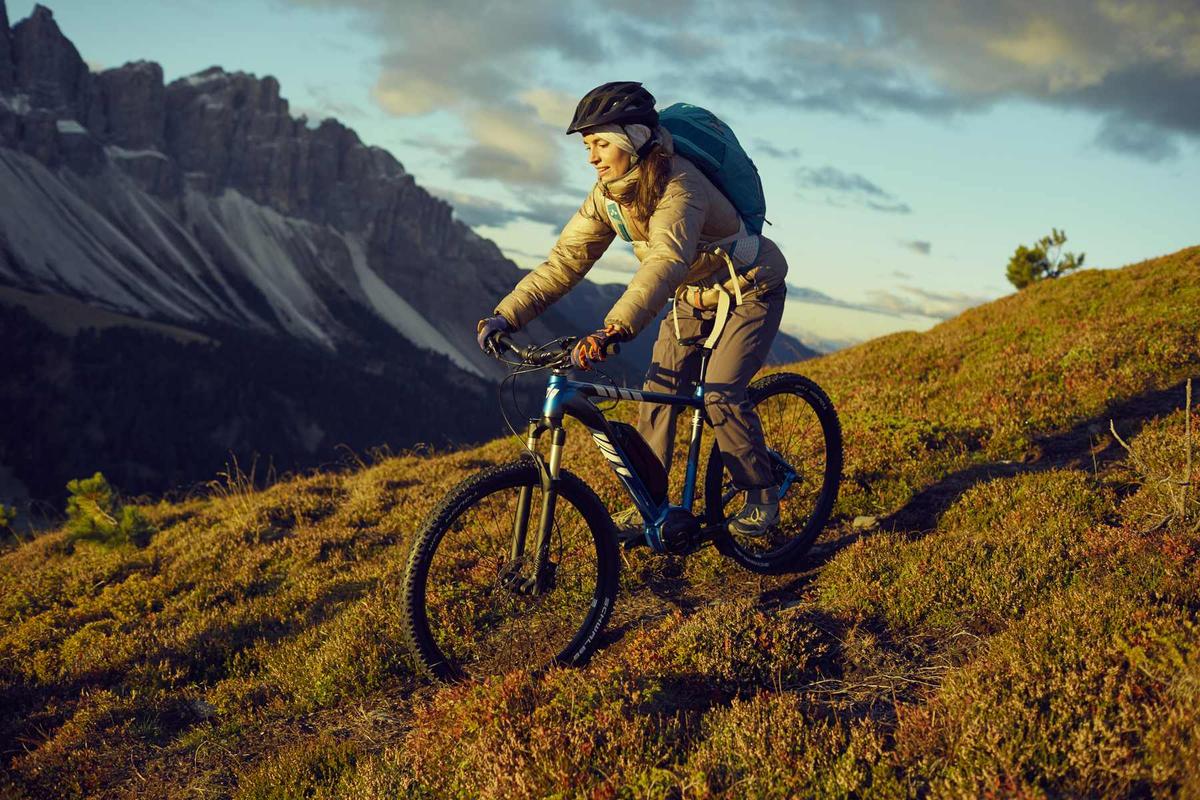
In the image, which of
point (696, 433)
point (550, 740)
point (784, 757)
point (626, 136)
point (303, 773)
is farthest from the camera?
point (696, 433)

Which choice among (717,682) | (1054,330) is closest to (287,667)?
(717,682)

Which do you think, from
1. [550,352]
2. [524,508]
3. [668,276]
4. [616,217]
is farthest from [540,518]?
[616,217]

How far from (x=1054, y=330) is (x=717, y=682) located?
12.7 m

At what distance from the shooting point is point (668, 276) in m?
5.10

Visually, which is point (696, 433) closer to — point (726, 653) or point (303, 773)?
point (726, 653)

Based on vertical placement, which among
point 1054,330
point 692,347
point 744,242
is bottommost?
point 692,347

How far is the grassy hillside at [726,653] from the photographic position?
3814 millimetres

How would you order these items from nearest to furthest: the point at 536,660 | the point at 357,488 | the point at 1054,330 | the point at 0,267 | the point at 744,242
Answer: the point at 536,660, the point at 744,242, the point at 357,488, the point at 1054,330, the point at 0,267

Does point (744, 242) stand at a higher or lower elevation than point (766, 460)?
higher

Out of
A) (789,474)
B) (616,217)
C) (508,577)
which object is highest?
(616,217)

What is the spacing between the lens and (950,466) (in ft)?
30.3

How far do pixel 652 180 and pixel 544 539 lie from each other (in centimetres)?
264

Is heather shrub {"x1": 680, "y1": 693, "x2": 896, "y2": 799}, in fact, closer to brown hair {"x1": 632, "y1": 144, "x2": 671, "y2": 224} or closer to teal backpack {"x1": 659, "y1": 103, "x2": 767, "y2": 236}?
brown hair {"x1": 632, "y1": 144, "x2": 671, "y2": 224}

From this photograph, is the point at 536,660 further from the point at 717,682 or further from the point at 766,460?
the point at 766,460
